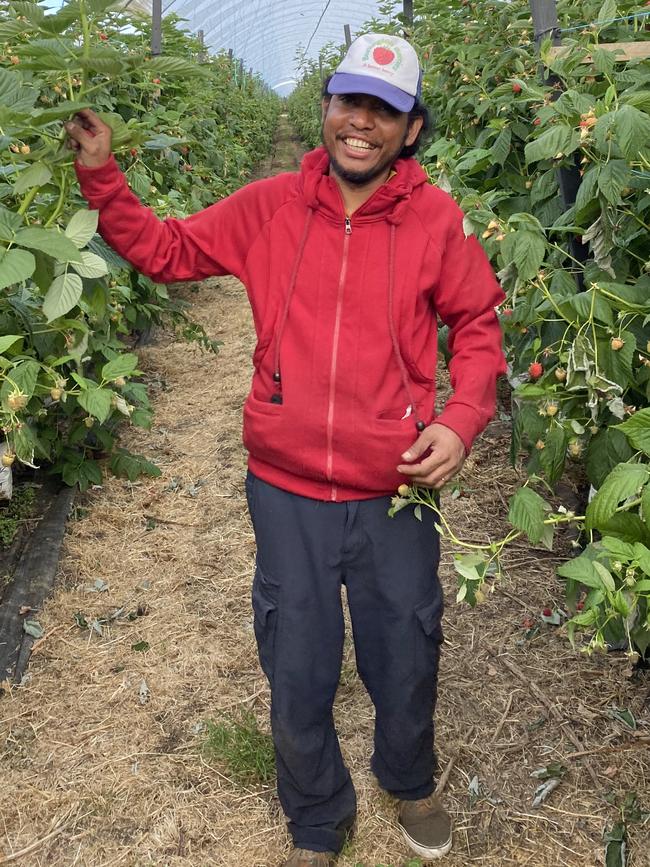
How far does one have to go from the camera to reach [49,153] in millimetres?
1572

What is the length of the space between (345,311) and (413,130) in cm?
40

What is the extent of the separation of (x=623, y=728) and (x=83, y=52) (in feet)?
6.75

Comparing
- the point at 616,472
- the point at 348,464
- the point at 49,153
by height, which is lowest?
the point at 348,464

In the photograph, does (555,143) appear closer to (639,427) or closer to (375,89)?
(375,89)

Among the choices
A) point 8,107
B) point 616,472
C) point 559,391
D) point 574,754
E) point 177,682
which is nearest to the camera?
point 616,472

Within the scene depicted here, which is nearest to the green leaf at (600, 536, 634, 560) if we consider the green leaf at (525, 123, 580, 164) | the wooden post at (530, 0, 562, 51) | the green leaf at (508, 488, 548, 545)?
the green leaf at (508, 488, 548, 545)

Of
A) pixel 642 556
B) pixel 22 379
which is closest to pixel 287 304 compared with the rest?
pixel 22 379

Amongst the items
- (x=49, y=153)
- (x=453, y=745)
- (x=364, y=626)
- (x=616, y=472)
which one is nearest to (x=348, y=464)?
(x=364, y=626)

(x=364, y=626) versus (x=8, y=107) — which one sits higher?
(x=8, y=107)

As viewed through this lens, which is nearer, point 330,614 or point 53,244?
point 53,244

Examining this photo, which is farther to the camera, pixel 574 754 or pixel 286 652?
pixel 574 754

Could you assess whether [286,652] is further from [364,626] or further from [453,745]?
[453,745]

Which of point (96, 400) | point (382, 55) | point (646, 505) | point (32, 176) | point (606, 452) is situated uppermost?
point (382, 55)

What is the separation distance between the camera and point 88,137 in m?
1.50
